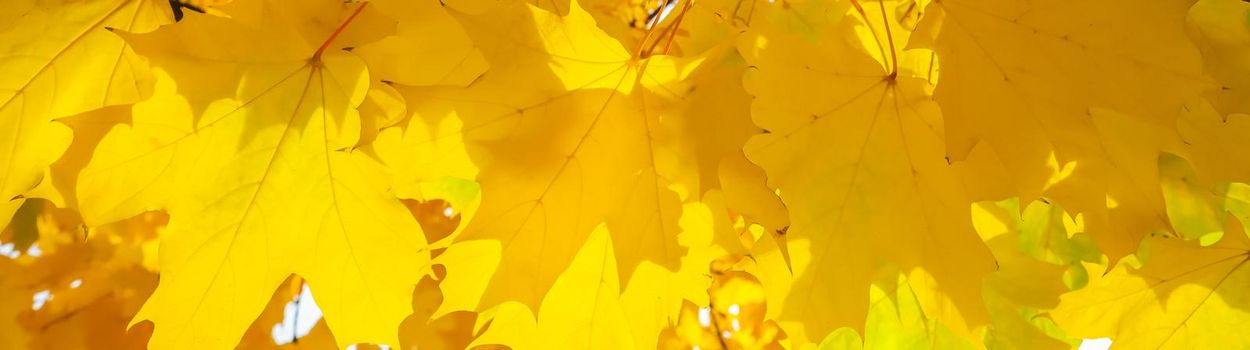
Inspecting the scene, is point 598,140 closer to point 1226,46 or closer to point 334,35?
point 334,35

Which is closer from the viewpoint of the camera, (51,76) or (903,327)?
(51,76)

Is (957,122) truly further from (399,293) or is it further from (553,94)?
(399,293)

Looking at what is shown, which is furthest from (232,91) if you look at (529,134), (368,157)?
(529,134)

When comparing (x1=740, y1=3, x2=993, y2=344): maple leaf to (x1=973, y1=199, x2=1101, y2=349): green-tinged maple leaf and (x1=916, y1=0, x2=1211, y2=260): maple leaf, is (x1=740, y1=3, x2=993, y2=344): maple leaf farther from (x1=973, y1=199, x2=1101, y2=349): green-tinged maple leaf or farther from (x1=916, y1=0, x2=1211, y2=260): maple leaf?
(x1=973, y1=199, x2=1101, y2=349): green-tinged maple leaf

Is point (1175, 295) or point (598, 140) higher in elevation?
point (598, 140)

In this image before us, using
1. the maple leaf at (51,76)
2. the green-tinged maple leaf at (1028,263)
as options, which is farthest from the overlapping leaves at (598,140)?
the green-tinged maple leaf at (1028,263)

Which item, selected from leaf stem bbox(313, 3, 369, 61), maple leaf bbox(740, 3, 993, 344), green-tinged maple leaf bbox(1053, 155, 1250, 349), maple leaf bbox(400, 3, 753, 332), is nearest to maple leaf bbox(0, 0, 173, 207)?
leaf stem bbox(313, 3, 369, 61)

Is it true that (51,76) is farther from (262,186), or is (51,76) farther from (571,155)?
(571,155)

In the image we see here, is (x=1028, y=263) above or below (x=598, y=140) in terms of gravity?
below

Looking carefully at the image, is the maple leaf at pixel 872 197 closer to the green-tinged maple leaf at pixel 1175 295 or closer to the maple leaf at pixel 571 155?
the maple leaf at pixel 571 155

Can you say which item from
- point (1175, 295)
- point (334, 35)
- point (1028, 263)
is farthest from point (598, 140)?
point (1175, 295)

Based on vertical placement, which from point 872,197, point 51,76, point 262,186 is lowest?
point 872,197
